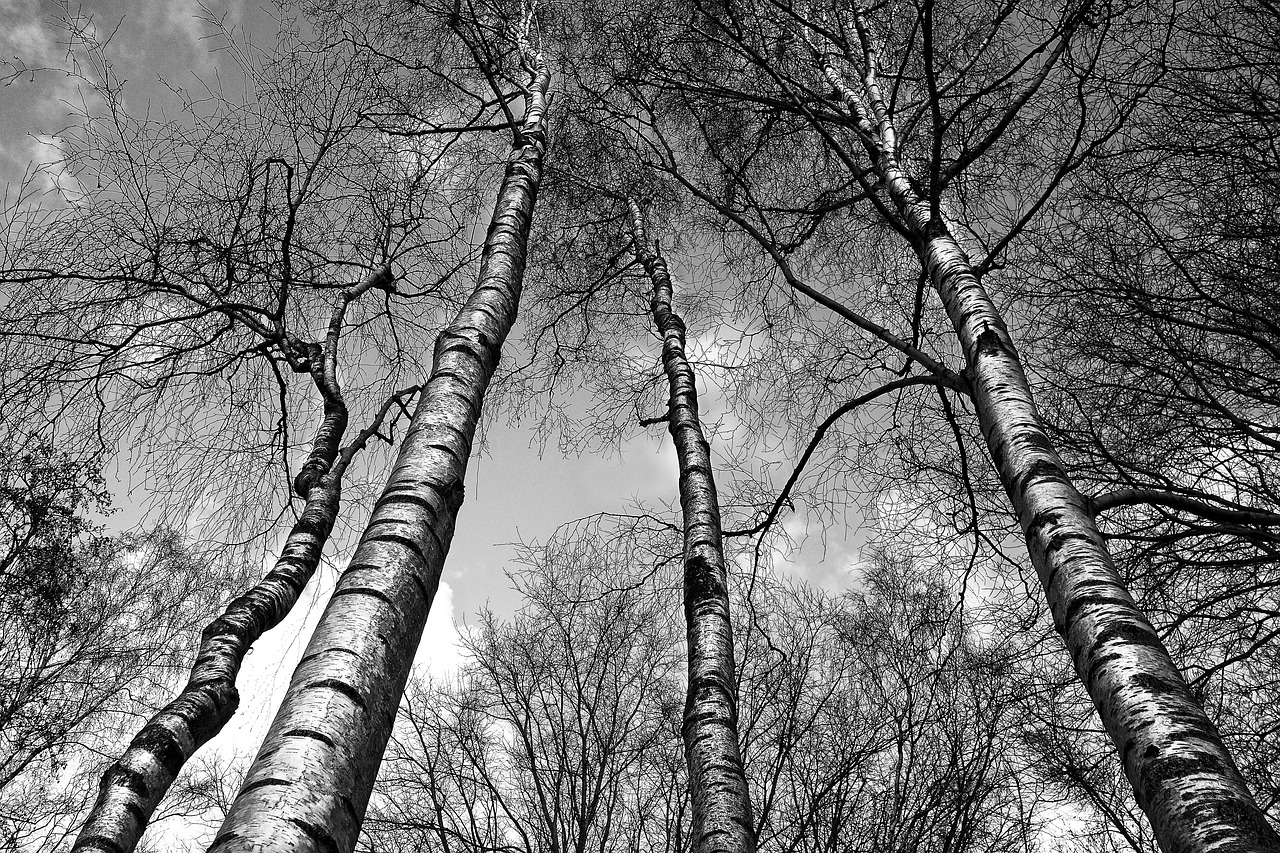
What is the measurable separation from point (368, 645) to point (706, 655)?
2070mm

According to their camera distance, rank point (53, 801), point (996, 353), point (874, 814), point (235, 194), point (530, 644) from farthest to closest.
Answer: point (53, 801) → point (530, 644) → point (874, 814) → point (235, 194) → point (996, 353)

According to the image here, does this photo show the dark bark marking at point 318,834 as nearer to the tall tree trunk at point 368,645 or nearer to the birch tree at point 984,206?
the tall tree trunk at point 368,645

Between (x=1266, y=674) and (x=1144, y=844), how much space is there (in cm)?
328

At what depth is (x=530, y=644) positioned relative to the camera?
27.2ft

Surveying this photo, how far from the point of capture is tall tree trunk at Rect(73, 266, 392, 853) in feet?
8.66

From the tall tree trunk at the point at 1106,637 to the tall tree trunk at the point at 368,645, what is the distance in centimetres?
167

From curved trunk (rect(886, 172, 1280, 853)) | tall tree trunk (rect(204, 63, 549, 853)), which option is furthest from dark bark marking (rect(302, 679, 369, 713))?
curved trunk (rect(886, 172, 1280, 853))

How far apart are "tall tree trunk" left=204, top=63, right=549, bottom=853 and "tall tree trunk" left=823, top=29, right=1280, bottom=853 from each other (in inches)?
65.9

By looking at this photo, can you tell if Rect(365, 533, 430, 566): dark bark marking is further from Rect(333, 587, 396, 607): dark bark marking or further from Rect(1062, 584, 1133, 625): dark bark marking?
Rect(1062, 584, 1133, 625): dark bark marking

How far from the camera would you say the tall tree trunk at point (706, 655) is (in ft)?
9.11

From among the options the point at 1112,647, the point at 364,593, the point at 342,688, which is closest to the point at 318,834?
the point at 342,688

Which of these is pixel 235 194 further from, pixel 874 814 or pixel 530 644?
pixel 874 814

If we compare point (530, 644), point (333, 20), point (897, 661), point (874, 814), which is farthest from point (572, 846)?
point (333, 20)

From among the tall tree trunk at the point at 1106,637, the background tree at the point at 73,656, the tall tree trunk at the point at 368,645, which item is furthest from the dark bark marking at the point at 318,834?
the background tree at the point at 73,656
